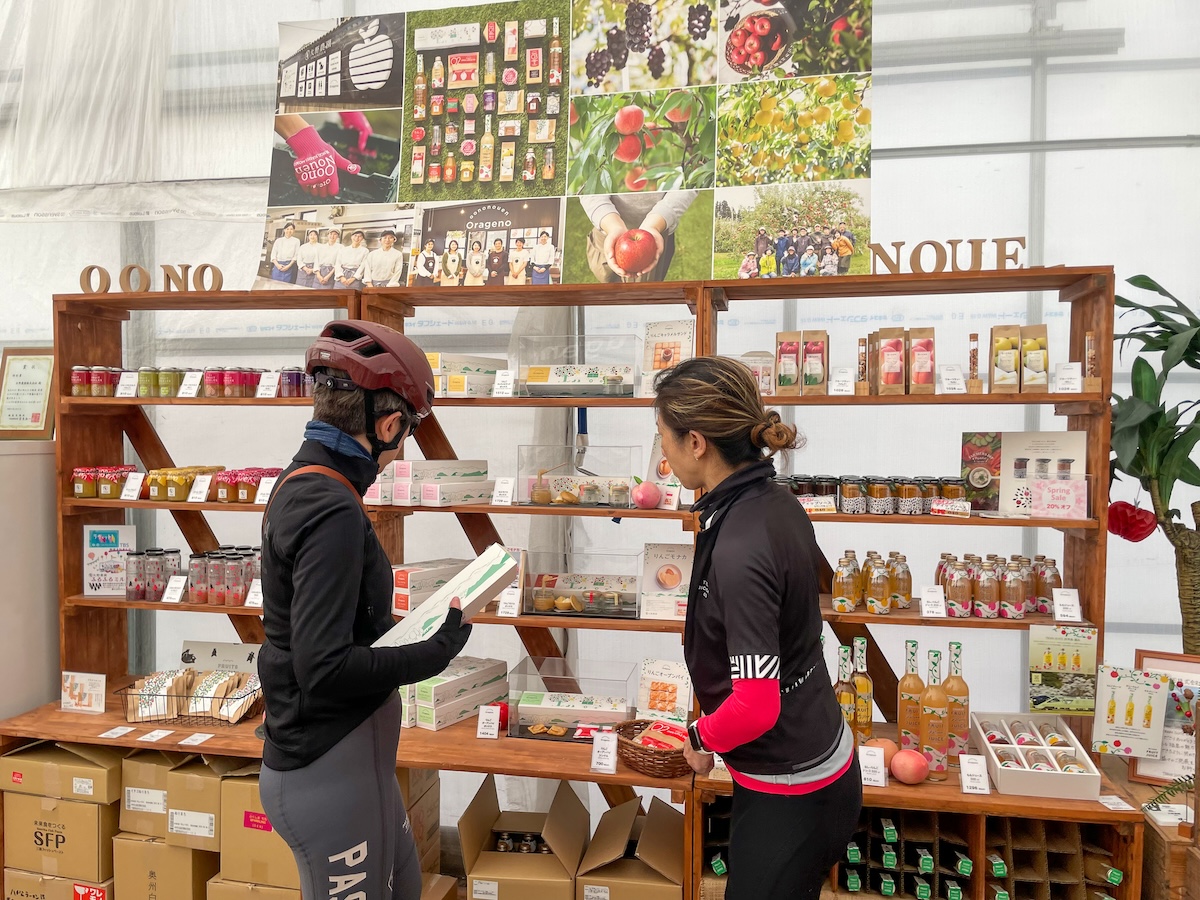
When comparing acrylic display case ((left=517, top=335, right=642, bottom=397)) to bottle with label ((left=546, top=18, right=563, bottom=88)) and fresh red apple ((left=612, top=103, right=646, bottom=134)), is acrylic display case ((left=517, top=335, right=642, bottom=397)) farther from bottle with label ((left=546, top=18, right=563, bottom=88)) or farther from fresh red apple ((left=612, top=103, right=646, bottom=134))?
bottle with label ((left=546, top=18, right=563, bottom=88))

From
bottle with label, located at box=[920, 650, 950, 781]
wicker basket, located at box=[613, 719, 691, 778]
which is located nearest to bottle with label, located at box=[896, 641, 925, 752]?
bottle with label, located at box=[920, 650, 950, 781]

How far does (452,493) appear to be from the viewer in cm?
320

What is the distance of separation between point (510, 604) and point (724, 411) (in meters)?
1.70

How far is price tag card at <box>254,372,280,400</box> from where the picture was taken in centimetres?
327

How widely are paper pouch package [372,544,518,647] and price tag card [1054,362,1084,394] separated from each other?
6.29ft

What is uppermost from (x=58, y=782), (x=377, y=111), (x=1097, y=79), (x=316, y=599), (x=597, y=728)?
(x=1097, y=79)

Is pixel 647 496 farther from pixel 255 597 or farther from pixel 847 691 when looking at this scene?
pixel 255 597

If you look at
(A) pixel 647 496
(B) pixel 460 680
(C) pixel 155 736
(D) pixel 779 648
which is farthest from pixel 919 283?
(C) pixel 155 736

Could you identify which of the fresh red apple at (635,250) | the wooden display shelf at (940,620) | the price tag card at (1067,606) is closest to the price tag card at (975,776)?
the wooden display shelf at (940,620)

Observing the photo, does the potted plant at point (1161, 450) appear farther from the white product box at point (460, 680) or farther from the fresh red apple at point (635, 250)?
the white product box at point (460, 680)

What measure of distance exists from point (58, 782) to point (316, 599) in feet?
7.84

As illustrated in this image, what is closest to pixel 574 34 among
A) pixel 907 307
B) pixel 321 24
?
pixel 321 24

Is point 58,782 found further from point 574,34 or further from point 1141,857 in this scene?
point 1141,857

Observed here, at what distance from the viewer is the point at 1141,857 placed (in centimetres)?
243
